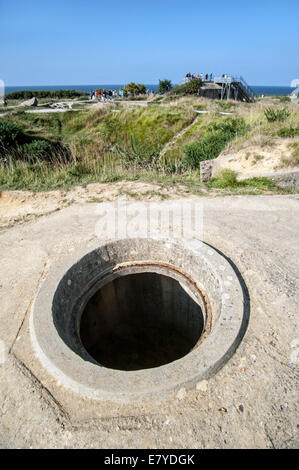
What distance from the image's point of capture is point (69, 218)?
4910 mm

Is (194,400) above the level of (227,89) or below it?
below

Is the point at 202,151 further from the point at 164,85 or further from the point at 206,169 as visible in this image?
the point at 164,85

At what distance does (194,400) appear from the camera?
2.05 metres

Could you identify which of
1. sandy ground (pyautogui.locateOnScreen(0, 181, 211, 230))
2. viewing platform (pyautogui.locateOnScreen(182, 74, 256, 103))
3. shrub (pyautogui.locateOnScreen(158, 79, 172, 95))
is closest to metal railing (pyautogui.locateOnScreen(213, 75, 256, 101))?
viewing platform (pyautogui.locateOnScreen(182, 74, 256, 103))

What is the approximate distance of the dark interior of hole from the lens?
429cm

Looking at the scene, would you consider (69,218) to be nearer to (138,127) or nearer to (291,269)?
(291,269)

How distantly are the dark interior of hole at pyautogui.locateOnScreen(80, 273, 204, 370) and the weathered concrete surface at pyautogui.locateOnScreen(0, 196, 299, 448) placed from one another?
1.23 meters

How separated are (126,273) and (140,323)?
5.27 feet

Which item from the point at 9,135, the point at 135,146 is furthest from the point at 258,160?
the point at 9,135

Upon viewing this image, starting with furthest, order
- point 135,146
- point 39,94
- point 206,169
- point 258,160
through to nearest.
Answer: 1. point 39,94
2. point 135,146
3. point 206,169
4. point 258,160

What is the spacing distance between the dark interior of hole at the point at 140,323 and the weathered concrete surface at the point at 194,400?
48.5 inches

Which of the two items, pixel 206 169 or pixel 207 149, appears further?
pixel 207 149

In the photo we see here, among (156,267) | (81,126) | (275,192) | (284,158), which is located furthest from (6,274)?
(81,126)
